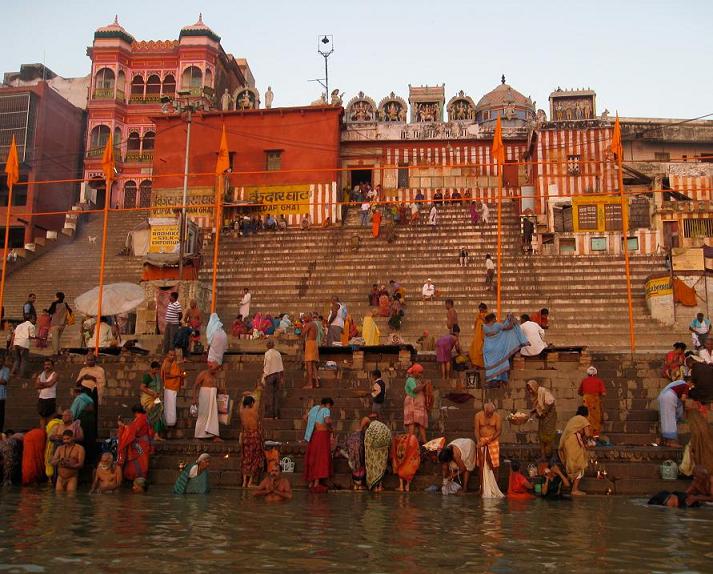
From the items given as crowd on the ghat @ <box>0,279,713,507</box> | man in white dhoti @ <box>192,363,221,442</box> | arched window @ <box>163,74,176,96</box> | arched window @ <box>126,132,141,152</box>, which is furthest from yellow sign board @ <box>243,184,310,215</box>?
man in white dhoti @ <box>192,363,221,442</box>

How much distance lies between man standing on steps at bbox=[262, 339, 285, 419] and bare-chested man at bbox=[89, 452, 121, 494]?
8.54 ft

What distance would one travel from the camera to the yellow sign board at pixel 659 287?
18.4m

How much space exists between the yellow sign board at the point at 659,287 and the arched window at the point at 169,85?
27.5m

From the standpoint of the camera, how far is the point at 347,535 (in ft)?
21.6

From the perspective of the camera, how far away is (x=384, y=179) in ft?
105

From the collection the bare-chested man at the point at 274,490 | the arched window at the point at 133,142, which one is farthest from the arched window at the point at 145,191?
the bare-chested man at the point at 274,490

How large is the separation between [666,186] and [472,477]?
844 inches

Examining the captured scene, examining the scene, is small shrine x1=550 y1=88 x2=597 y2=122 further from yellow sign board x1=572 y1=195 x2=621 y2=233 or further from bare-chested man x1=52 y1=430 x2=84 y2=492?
bare-chested man x1=52 y1=430 x2=84 y2=492

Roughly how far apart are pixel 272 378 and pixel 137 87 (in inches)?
1262

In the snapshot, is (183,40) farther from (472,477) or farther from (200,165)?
(472,477)

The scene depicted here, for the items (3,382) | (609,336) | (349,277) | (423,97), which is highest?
(423,97)

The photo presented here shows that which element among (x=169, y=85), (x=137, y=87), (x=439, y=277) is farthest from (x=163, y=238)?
(x=137, y=87)

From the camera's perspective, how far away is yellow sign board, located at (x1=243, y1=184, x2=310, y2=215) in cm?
2981

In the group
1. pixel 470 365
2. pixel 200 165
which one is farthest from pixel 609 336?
pixel 200 165
